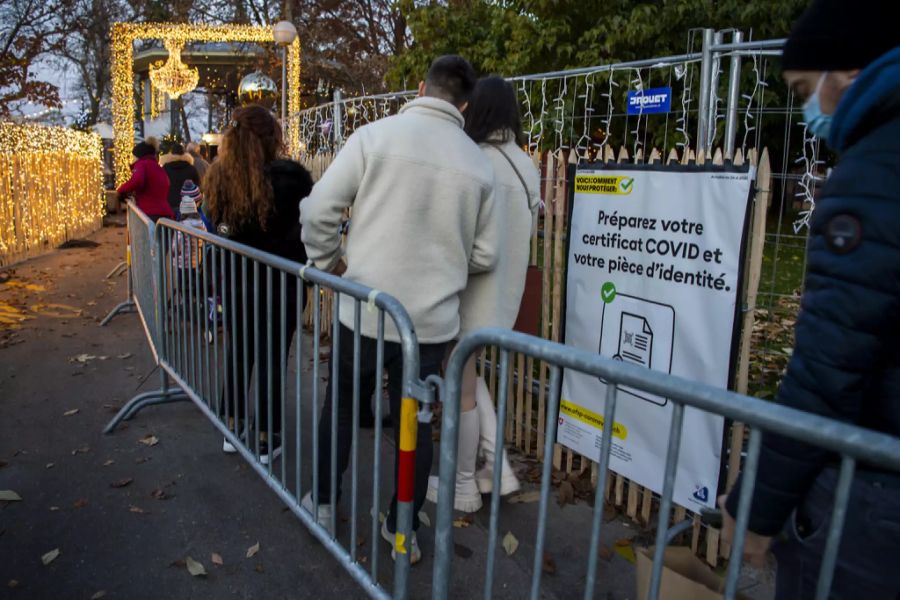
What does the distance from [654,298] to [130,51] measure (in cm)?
1599

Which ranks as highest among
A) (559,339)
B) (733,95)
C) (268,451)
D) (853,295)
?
(733,95)

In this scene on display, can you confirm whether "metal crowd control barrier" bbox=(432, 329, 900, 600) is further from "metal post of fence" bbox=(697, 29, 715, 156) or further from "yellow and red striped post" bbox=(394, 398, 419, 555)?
"metal post of fence" bbox=(697, 29, 715, 156)

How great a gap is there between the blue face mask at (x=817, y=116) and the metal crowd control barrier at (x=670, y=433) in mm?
601

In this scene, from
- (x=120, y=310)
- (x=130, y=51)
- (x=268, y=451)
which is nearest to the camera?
(x=268, y=451)

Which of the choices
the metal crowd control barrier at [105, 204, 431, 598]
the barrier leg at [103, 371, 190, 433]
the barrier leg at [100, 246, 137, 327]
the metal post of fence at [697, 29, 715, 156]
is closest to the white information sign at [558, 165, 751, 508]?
the metal post of fence at [697, 29, 715, 156]

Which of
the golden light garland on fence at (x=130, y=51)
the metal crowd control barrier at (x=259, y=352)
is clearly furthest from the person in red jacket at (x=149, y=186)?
the golden light garland on fence at (x=130, y=51)

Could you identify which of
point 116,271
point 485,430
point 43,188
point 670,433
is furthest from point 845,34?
point 43,188

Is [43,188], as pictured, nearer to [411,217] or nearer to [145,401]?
[145,401]

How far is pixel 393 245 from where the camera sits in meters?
2.93

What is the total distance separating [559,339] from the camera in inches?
160

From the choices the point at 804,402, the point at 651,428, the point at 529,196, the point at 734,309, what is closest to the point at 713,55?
the point at 529,196

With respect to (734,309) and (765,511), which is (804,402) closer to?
(765,511)

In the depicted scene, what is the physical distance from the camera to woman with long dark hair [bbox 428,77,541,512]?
3.47m

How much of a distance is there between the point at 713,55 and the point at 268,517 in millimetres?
3206
